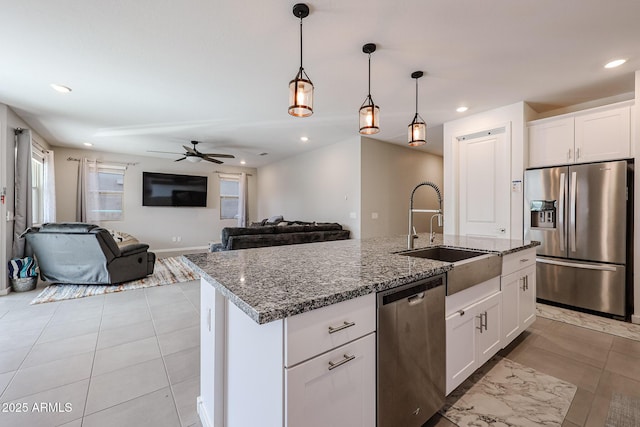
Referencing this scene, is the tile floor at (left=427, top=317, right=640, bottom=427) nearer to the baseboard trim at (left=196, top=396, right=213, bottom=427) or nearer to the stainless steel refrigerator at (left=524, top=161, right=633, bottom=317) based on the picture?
the stainless steel refrigerator at (left=524, top=161, right=633, bottom=317)

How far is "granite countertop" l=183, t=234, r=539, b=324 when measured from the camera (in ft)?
2.91

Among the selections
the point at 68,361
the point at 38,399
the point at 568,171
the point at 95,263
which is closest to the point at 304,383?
the point at 38,399

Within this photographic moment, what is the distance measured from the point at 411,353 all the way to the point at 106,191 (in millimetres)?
7852

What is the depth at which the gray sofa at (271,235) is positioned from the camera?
409 cm

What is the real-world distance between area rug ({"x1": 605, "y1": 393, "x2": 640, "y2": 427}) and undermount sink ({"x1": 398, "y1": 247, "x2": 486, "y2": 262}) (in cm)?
107

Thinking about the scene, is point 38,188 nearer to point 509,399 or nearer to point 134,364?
point 134,364

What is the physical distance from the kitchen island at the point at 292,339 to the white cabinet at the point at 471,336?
411 millimetres

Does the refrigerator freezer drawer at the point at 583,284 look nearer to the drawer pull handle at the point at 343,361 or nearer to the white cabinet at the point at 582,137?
the white cabinet at the point at 582,137

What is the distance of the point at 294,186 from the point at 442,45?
5053 millimetres

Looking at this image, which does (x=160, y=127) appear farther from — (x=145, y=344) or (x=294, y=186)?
(x=145, y=344)

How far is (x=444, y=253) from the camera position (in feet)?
7.38

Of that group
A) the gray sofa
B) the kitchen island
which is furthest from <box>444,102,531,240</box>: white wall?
the kitchen island

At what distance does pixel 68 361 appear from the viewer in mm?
2070

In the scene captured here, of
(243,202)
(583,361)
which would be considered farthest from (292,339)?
(243,202)
